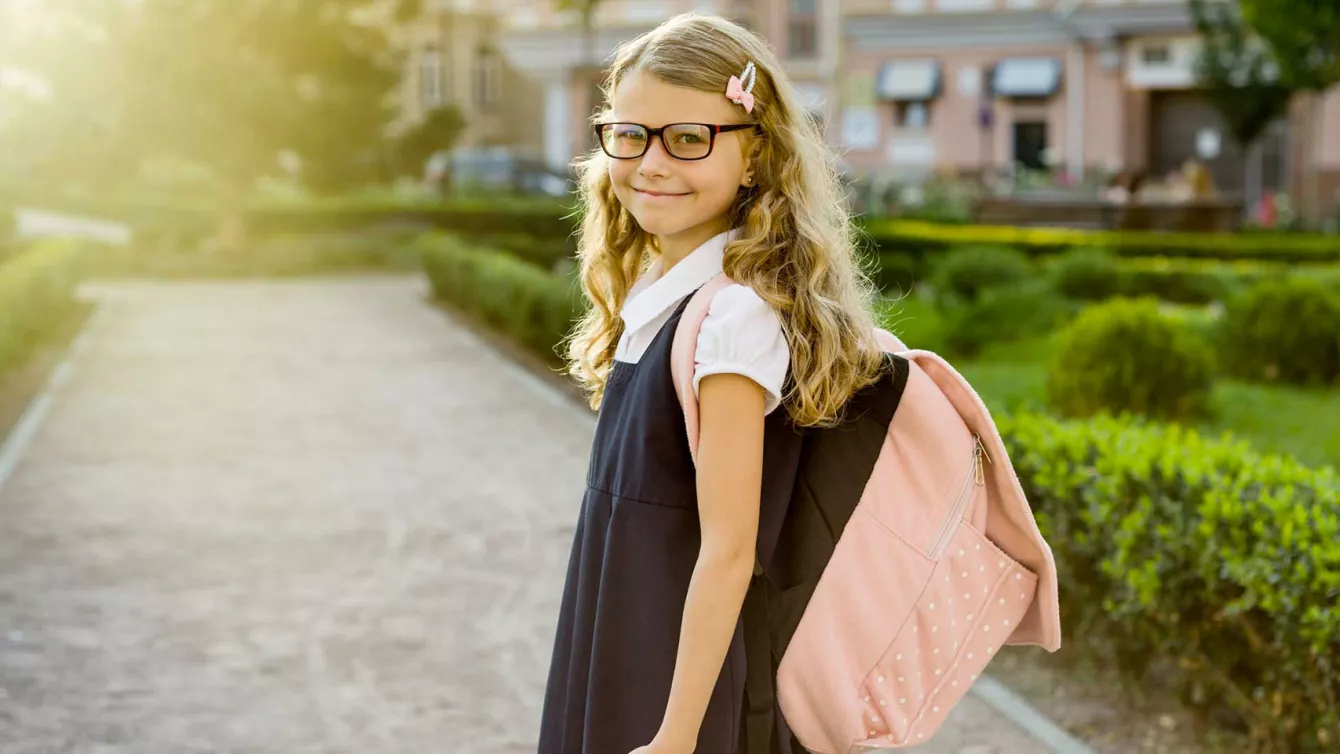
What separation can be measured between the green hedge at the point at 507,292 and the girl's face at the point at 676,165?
766 centimetres

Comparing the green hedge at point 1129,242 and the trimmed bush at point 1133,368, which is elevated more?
the green hedge at point 1129,242

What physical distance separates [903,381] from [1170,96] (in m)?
35.9

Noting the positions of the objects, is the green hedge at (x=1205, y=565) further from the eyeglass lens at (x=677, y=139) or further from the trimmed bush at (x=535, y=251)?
the trimmed bush at (x=535, y=251)

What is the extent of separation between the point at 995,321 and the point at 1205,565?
7872mm

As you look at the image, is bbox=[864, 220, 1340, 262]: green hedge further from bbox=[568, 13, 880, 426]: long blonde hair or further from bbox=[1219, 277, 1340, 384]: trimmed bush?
bbox=[568, 13, 880, 426]: long blonde hair

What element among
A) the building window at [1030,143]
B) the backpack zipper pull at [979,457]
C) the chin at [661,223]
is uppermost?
the building window at [1030,143]

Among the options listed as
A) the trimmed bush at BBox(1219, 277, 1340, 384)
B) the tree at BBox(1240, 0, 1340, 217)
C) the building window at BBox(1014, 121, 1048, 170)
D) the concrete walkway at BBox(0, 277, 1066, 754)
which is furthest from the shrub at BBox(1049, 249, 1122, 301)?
the building window at BBox(1014, 121, 1048, 170)

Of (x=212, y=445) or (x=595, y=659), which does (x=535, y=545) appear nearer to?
(x=212, y=445)

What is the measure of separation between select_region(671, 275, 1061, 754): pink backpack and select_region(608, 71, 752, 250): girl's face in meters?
0.13

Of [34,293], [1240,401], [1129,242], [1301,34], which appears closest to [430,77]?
[1129,242]

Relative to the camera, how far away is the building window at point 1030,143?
3738cm

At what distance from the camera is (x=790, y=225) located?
2.24 meters

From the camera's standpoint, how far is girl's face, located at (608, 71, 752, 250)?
220 cm

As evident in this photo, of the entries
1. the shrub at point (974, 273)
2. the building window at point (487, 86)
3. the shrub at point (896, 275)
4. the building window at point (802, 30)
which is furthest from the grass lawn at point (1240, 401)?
the building window at point (487, 86)
